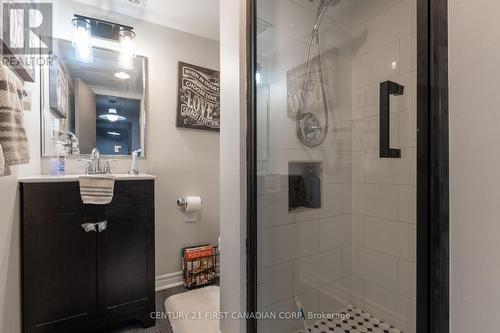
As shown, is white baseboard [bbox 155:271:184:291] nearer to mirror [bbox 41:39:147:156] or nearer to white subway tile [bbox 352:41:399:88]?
mirror [bbox 41:39:147:156]

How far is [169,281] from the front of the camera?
2.21 metres

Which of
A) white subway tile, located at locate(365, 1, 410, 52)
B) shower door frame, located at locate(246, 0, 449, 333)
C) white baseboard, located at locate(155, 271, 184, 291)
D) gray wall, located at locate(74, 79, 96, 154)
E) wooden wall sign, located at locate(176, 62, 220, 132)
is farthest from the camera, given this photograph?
wooden wall sign, located at locate(176, 62, 220, 132)

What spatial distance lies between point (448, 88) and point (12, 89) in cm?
136

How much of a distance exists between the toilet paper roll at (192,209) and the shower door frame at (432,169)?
6.03 feet

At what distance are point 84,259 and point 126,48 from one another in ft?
5.20

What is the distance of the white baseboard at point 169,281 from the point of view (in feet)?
7.09

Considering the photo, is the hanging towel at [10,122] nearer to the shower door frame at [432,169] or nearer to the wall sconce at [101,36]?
the wall sconce at [101,36]

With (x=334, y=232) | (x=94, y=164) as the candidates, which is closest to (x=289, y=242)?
(x=334, y=232)

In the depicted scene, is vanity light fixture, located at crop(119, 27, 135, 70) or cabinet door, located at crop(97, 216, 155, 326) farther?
vanity light fixture, located at crop(119, 27, 135, 70)

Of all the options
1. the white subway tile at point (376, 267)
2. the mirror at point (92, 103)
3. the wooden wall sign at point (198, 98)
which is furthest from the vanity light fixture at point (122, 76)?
the white subway tile at point (376, 267)

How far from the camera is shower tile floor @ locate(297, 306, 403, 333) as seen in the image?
4.62ft

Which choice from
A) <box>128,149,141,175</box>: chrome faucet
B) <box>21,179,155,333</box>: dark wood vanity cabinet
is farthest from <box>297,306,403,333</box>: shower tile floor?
<box>128,149,141,175</box>: chrome faucet

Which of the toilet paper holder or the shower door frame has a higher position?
the shower door frame

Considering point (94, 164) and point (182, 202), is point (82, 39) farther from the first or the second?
point (182, 202)
